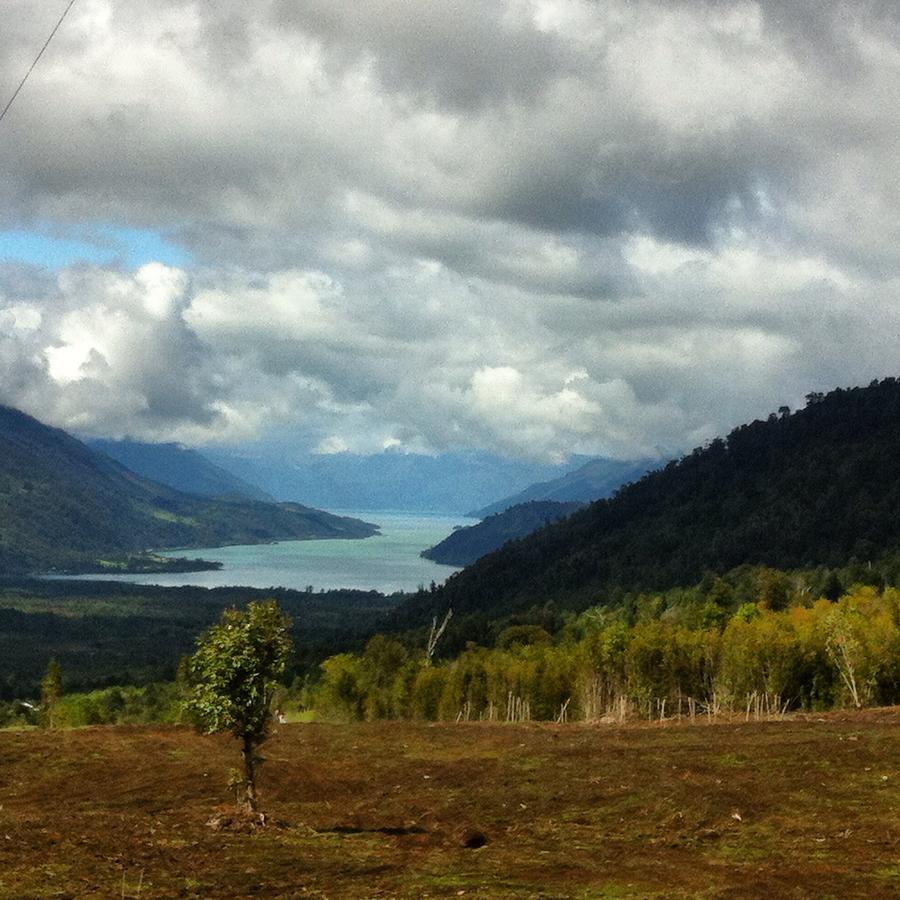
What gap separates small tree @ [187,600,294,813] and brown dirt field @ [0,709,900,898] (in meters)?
3.23

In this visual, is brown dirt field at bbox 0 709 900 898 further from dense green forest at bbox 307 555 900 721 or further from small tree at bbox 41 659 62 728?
small tree at bbox 41 659 62 728

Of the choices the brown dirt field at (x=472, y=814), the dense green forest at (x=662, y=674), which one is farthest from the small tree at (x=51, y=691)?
the brown dirt field at (x=472, y=814)

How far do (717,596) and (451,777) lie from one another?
324ft

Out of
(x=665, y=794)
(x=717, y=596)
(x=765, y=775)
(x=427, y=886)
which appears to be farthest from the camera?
(x=717, y=596)

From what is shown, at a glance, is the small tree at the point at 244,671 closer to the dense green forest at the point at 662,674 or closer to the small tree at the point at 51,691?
the dense green forest at the point at 662,674

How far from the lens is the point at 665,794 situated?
38.2 metres

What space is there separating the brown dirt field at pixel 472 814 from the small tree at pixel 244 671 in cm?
323

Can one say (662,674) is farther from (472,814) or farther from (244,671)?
(244,671)

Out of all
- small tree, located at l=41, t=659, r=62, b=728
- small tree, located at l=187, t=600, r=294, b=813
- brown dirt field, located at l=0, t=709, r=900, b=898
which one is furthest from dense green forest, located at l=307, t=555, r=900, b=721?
small tree, located at l=187, t=600, r=294, b=813

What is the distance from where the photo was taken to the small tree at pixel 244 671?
3341cm

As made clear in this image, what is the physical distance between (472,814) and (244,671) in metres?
9.60

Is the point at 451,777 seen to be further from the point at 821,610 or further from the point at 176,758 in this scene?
the point at 821,610

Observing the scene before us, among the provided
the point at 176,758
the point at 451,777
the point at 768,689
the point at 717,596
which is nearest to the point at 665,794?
the point at 451,777

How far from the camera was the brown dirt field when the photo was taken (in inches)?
1009
